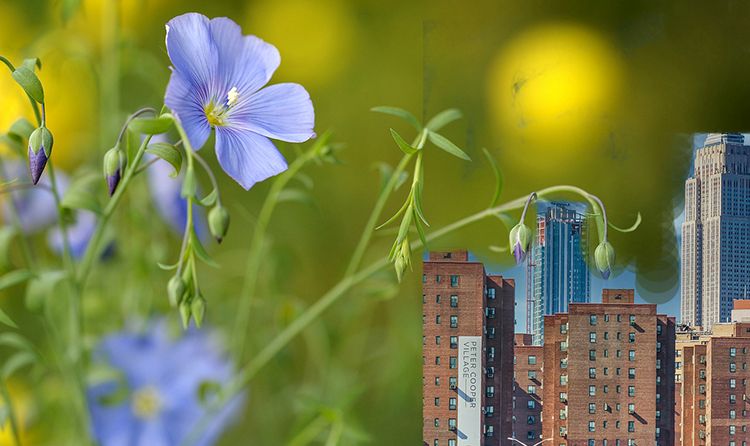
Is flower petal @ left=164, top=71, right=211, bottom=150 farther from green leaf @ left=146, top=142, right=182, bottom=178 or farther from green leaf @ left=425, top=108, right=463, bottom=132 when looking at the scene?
green leaf @ left=425, top=108, right=463, bottom=132

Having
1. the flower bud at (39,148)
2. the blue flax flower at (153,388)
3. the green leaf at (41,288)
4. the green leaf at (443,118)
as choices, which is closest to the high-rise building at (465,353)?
the green leaf at (443,118)

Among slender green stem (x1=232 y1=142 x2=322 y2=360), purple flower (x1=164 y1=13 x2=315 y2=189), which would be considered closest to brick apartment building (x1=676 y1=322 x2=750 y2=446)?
slender green stem (x1=232 y1=142 x2=322 y2=360)

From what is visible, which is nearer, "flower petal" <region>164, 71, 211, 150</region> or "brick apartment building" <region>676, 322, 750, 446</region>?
"flower petal" <region>164, 71, 211, 150</region>

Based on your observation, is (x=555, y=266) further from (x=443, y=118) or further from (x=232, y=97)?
(x=232, y=97)

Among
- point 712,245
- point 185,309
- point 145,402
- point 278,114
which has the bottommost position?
point 145,402

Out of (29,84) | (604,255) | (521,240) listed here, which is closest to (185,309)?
(29,84)

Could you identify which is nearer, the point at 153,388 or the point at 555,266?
the point at 153,388
